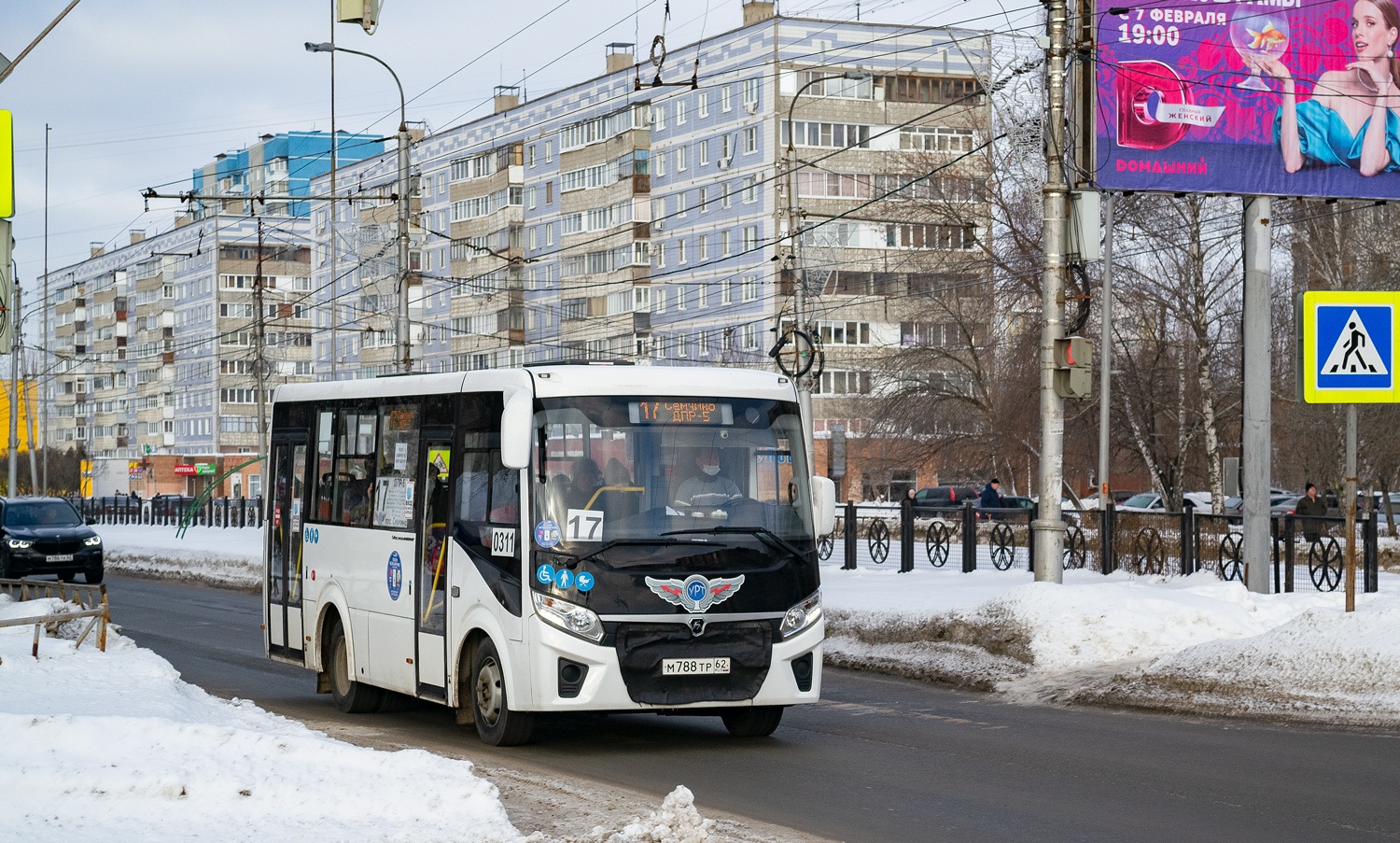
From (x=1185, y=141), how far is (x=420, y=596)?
13875mm

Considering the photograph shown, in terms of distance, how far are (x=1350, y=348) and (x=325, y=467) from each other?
830cm

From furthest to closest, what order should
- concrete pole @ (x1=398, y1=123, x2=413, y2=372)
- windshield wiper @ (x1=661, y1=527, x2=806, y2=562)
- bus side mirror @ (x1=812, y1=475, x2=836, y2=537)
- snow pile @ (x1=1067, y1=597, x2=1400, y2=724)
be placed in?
concrete pole @ (x1=398, y1=123, x2=413, y2=372), snow pile @ (x1=1067, y1=597, x2=1400, y2=724), bus side mirror @ (x1=812, y1=475, x2=836, y2=537), windshield wiper @ (x1=661, y1=527, x2=806, y2=562)

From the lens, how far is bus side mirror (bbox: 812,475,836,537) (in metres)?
11.4

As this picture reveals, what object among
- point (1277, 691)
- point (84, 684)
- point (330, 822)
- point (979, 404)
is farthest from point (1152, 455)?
point (330, 822)

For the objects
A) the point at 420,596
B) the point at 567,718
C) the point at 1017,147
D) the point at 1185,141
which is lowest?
the point at 567,718

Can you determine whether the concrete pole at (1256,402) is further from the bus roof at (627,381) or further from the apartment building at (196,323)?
the apartment building at (196,323)

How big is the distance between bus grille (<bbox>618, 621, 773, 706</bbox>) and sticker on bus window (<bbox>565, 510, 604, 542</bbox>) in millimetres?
588

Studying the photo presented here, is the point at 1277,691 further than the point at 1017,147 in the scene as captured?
No

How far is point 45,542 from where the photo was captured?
3253 centimetres

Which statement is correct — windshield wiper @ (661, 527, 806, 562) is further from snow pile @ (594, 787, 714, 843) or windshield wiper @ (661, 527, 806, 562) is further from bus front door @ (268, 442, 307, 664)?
bus front door @ (268, 442, 307, 664)

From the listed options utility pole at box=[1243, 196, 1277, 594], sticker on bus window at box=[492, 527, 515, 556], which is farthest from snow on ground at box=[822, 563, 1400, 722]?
sticker on bus window at box=[492, 527, 515, 556]

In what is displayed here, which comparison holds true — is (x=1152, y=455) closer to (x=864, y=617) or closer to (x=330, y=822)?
(x=864, y=617)

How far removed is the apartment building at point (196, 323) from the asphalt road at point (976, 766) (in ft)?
324

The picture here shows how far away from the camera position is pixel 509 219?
86562 mm
